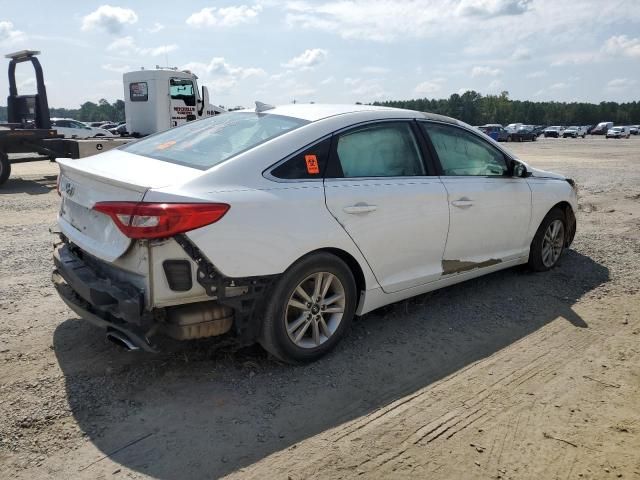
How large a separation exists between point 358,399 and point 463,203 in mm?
1917

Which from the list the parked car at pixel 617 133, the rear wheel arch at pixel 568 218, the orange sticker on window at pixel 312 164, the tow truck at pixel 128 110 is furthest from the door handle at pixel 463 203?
the parked car at pixel 617 133

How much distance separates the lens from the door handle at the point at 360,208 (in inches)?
141

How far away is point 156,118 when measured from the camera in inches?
575

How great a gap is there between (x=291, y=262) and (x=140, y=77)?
1327 centimetres

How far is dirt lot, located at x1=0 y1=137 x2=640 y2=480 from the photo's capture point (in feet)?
Result: 8.75

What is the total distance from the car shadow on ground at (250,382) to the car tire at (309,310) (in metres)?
0.16

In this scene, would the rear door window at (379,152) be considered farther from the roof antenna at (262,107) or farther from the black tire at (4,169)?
the black tire at (4,169)

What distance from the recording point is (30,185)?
42.0ft

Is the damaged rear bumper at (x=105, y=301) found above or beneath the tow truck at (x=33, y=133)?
beneath

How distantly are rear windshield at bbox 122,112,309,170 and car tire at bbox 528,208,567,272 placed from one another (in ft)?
9.81

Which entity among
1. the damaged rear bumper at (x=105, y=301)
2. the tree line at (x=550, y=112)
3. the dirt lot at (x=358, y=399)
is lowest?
the dirt lot at (x=358, y=399)

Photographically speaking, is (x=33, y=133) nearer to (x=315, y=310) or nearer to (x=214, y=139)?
(x=214, y=139)

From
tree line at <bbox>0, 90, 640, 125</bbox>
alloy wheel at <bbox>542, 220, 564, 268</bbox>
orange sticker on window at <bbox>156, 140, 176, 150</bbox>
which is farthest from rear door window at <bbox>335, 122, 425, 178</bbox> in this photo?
tree line at <bbox>0, 90, 640, 125</bbox>

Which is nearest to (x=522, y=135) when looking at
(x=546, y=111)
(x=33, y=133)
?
(x=33, y=133)
